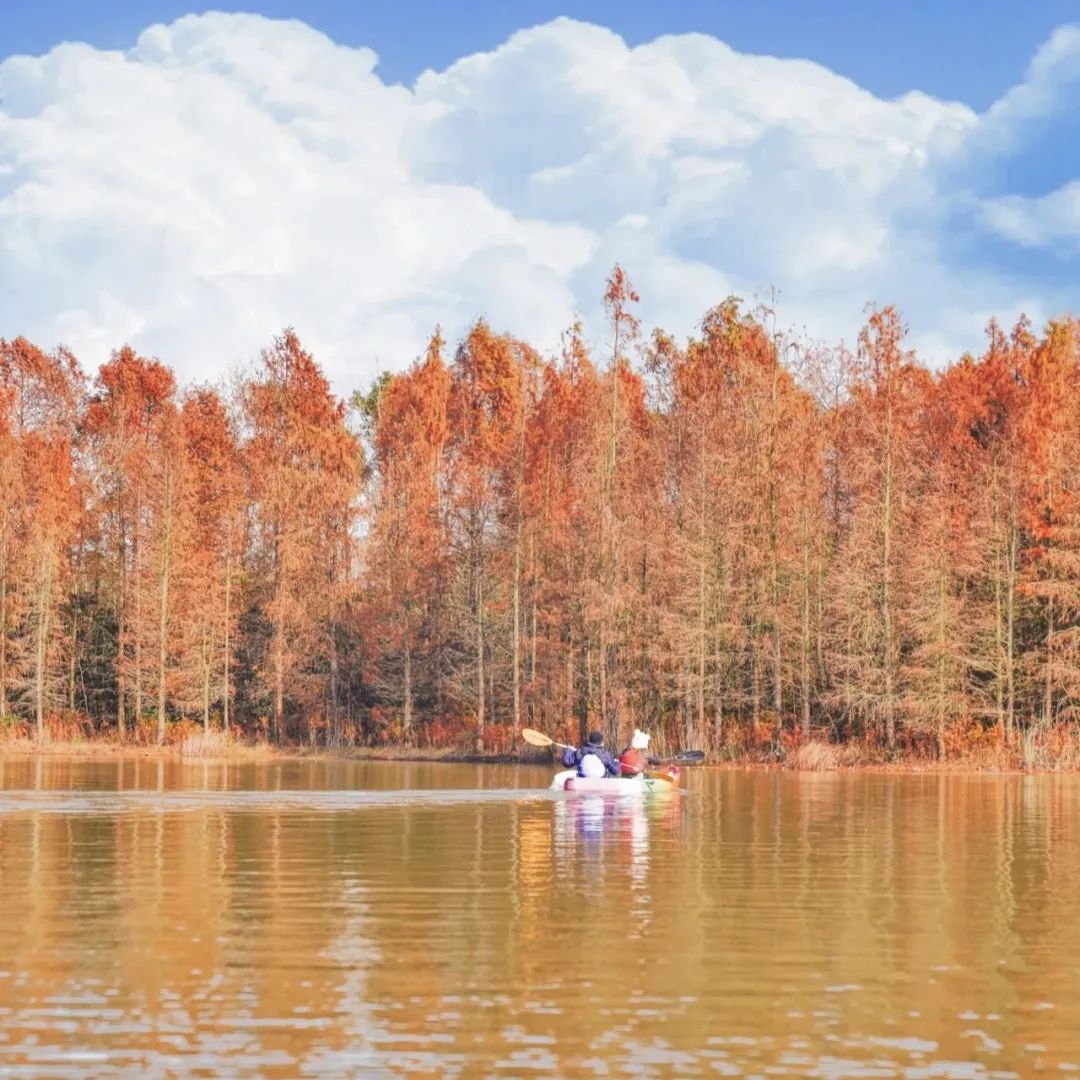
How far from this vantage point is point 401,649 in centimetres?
7750

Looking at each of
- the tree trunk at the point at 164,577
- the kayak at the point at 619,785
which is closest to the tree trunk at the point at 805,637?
the kayak at the point at 619,785

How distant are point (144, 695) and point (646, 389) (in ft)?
82.4

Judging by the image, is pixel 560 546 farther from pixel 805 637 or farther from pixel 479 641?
pixel 805 637

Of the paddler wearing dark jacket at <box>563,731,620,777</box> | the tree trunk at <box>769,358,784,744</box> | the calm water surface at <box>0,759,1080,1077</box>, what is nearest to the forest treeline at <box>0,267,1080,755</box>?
the tree trunk at <box>769,358,784,744</box>

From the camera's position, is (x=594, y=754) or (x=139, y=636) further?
(x=139, y=636)

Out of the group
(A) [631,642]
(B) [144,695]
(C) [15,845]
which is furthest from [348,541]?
(C) [15,845]

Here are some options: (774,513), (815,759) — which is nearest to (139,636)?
(774,513)

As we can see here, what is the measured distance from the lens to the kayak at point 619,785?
44.1 metres

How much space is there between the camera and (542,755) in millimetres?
67688

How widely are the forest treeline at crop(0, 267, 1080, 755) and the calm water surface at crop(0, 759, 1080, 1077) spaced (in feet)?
85.4

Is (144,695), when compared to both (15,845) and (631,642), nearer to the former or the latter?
(631,642)

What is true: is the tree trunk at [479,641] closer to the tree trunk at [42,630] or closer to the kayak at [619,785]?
the tree trunk at [42,630]

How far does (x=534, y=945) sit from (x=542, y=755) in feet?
161

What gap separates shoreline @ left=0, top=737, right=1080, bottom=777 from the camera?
194 feet
